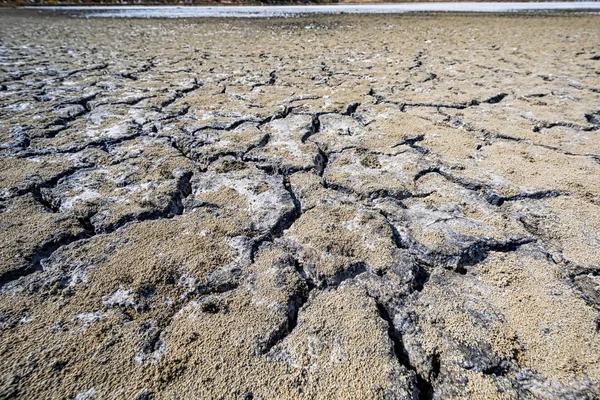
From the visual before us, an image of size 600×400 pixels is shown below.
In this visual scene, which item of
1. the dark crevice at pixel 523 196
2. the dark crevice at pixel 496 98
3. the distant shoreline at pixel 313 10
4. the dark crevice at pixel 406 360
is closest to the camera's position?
the dark crevice at pixel 406 360

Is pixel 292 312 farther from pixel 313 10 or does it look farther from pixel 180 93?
pixel 313 10

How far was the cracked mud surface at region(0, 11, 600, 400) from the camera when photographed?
2.76 feet

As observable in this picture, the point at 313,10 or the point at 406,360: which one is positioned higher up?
the point at 313,10

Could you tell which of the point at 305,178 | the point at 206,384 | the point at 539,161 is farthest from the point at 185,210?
the point at 539,161

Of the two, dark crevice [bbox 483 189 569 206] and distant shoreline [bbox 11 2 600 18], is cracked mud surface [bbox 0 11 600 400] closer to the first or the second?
dark crevice [bbox 483 189 569 206]

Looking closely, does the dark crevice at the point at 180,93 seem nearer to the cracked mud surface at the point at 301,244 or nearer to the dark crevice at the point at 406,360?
the cracked mud surface at the point at 301,244

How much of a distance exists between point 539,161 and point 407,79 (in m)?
2.01

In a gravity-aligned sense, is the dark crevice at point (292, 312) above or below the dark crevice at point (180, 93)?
below

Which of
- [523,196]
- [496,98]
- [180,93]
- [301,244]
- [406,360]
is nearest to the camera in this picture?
[406,360]

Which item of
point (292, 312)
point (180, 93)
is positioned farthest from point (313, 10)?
point (292, 312)

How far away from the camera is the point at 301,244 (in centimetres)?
127

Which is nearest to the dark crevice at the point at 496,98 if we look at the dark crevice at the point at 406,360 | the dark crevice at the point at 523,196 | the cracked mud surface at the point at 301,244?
the cracked mud surface at the point at 301,244

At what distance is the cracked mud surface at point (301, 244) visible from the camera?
2.76ft

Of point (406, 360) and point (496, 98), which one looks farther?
point (496, 98)
